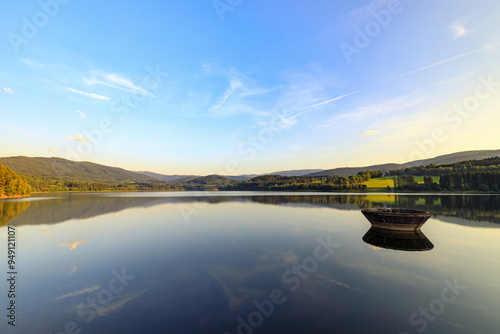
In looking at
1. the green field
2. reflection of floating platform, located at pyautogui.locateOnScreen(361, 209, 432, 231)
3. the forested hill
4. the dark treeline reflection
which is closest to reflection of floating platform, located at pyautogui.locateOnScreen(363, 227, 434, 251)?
reflection of floating platform, located at pyautogui.locateOnScreen(361, 209, 432, 231)

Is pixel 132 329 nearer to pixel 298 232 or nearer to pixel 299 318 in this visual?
pixel 299 318

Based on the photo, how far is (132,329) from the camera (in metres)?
8.76

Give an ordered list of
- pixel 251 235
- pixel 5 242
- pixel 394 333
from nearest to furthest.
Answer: pixel 394 333 < pixel 5 242 < pixel 251 235

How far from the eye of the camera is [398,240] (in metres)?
25.4

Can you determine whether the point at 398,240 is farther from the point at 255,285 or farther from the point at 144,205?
the point at 144,205

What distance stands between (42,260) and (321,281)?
23.0m

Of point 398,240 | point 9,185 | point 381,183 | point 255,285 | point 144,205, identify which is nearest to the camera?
point 255,285

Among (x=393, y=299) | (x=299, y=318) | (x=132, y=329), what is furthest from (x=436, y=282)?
(x=132, y=329)

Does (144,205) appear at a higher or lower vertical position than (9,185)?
lower

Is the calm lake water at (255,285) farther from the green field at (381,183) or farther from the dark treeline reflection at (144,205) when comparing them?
the green field at (381,183)

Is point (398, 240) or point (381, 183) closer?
point (398, 240)

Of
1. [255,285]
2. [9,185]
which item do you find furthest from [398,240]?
[9,185]

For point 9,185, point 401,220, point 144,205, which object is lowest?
point 144,205

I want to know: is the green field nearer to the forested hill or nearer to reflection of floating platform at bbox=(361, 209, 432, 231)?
reflection of floating platform at bbox=(361, 209, 432, 231)
